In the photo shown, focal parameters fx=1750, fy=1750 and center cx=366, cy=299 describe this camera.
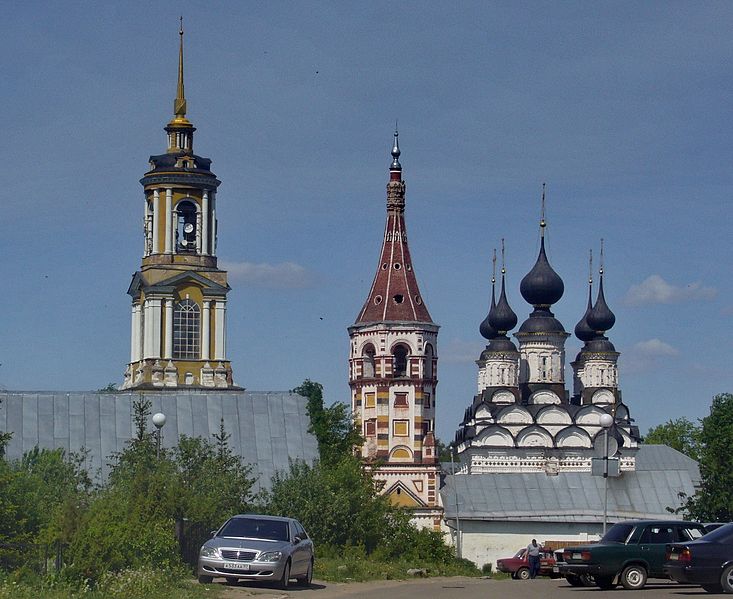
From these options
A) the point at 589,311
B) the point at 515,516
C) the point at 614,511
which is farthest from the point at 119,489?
the point at 589,311

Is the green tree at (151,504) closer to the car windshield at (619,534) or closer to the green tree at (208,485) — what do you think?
the green tree at (208,485)

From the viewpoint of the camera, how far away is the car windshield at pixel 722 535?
2562 centimetres

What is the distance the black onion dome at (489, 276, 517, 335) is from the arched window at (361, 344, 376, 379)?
3386cm

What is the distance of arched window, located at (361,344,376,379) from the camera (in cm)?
7638

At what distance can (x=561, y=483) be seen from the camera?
79875 millimetres

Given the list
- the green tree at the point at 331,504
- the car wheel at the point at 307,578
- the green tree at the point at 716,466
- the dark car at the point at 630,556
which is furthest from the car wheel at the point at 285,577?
the green tree at the point at 716,466

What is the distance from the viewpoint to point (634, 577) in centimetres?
2773

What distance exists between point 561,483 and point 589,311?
104 feet

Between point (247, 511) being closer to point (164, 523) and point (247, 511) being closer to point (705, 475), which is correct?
point (164, 523)

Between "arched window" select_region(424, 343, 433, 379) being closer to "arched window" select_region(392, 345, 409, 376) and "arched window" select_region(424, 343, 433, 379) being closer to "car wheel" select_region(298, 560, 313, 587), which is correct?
"arched window" select_region(392, 345, 409, 376)

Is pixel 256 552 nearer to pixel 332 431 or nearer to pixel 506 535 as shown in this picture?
pixel 332 431

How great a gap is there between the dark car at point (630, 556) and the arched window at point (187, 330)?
49.9 meters

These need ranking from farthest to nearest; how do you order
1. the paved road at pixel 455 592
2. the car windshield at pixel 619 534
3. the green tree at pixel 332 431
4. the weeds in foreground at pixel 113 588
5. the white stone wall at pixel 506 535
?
the white stone wall at pixel 506 535 → the green tree at pixel 332 431 → the car windshield at pixel 619 534 → the paved road at pixel 455 592 → the weeds in foreground at pixel 113 588

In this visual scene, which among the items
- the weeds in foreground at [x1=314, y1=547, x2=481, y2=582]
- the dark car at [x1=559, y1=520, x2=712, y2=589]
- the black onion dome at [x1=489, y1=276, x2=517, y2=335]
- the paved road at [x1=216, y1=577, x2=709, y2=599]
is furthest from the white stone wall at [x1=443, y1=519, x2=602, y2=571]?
the dark car at [x1=559, y1=520, x2=712, y2=589]
